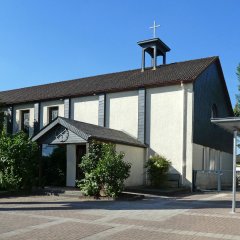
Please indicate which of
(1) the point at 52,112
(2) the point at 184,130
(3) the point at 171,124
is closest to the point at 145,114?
(3) the point at 171,124

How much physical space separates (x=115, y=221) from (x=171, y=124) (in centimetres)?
1345

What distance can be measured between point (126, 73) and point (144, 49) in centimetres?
216

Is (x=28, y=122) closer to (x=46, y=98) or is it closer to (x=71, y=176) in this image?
(x=46, y=98)

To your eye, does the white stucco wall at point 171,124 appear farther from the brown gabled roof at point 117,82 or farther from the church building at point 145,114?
the brown gabled roof at point 117,82

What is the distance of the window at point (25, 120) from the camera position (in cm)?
3101

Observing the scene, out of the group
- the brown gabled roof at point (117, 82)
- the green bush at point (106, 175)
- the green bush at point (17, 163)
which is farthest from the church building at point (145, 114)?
the green bush at point (106, 175)

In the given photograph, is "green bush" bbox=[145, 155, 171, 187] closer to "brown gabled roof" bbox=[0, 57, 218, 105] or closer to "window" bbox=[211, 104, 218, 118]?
"brown gabled roof" bbox=[0, 57, 218, 105]

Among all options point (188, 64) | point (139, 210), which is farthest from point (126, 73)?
point (139, 210)

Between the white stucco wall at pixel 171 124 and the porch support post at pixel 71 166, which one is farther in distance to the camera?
the white stucco wall at pixel 171 124

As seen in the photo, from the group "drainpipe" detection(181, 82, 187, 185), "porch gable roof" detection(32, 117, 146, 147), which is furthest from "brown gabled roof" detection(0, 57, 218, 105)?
"porch gable roof" detection(32, 117, 146, 147)

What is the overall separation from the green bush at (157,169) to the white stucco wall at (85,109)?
18.9ft

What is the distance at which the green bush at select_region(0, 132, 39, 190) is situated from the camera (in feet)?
64.7

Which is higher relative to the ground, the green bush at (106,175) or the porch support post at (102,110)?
the porch support post at (102,110)

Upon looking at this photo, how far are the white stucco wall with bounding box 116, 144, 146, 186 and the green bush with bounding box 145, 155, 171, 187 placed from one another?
2.93 feet
